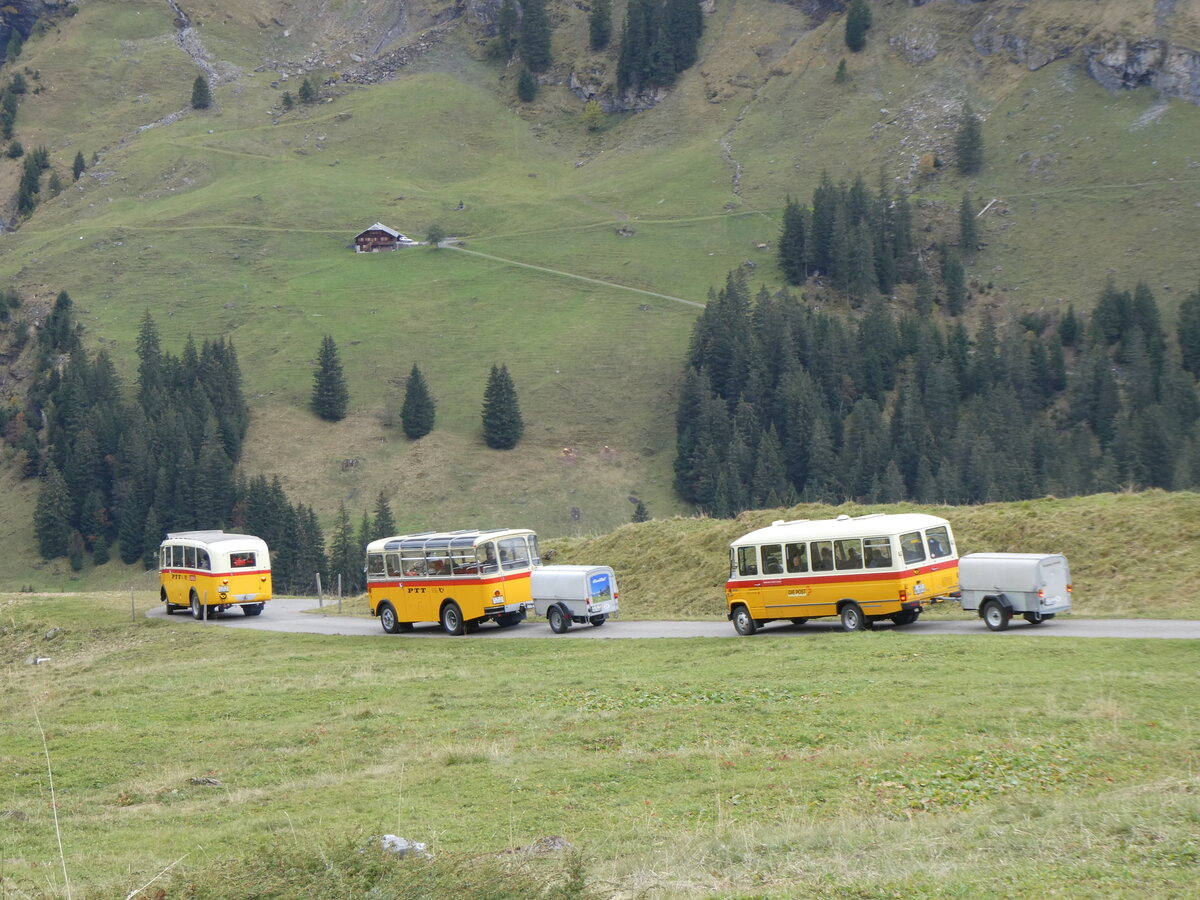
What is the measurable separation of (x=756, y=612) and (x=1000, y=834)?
21239mm

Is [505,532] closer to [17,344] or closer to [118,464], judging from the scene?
[118,464]

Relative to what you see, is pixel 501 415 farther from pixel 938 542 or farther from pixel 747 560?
pixel 938 542

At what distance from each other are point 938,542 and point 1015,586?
2.75 metres

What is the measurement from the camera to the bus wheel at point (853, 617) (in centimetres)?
3136

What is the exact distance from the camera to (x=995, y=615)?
29.5 meters

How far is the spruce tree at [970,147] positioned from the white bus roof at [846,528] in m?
169

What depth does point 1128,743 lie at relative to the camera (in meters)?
16.6

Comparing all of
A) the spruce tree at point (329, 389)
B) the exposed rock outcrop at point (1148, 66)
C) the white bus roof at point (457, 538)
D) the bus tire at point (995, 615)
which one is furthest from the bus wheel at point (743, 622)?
the exposed rock outcrop at point (1148, 66)

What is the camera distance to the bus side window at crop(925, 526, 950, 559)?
31164 mm

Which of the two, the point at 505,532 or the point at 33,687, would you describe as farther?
the point at 505,532

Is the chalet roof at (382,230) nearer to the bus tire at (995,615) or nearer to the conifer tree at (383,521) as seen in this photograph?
the conifer tree at (383,521)

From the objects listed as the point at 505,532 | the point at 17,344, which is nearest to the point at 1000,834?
the point at 505,532

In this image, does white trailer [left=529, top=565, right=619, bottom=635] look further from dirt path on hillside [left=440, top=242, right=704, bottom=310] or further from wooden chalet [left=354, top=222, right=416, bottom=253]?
wooden chalet [left=354, top=222, right=416, bottom=253]

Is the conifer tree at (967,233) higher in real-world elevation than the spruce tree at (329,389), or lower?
higher
